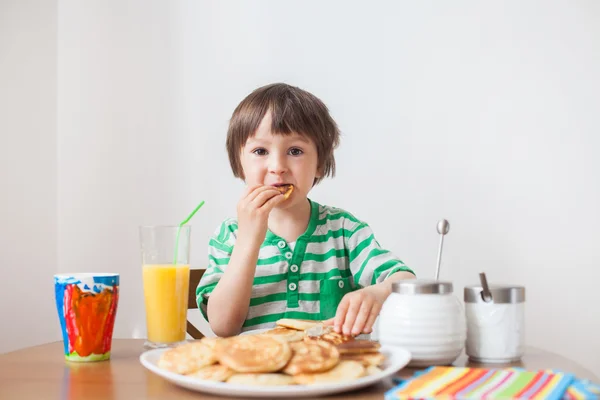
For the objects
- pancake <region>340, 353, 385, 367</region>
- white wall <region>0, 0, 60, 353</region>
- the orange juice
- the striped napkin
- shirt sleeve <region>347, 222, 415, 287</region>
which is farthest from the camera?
white wall <region>0, 0, 60, 353</region>

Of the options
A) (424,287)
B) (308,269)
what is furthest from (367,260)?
(424,287)

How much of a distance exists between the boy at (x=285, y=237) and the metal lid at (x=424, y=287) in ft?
1.22

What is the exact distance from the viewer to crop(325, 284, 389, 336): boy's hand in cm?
90

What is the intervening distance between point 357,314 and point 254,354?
0.26 metres

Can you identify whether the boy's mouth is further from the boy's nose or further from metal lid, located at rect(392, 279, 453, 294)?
metal lid, located at rect(392, 279, 453, 294)

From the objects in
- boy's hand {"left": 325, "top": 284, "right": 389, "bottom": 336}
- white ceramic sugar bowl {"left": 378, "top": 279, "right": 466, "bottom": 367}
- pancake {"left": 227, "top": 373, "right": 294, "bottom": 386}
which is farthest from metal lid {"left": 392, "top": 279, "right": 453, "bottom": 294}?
pancake {"left": 227, "top": 373, "right": 294, "bottom": 386}

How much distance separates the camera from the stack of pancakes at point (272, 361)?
0.68 meters

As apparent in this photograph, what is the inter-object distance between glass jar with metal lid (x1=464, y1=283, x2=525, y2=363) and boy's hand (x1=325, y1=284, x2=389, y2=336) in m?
0.14

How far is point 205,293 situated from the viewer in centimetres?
128

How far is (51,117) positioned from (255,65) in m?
0.67

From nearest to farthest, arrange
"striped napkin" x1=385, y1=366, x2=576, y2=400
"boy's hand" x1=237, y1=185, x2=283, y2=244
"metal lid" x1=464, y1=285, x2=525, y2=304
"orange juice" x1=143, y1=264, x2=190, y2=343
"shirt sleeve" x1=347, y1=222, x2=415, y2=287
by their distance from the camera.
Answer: "striped napkin" x1=385, y1=366, x2=576, y2=400 < "metal lid" x1=464, y1=285, x2=525, y2=304 < "orange juice" x1=143, y1=264, x2=190, y2=343 < "boy's hand" x1=237, y1=185, x2=283, y2=244 < "shirt sleeve" x1=347, y1=222, x2=415, y2=287

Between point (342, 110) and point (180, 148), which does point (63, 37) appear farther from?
point (342, 110)

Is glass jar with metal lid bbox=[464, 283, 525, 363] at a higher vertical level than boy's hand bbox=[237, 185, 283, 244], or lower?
lower

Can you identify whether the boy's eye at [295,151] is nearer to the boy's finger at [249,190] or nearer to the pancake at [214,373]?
the boy's finger at [249,190]
